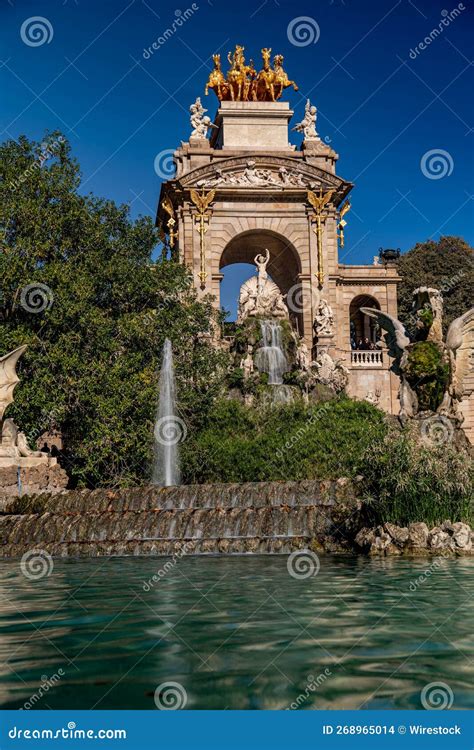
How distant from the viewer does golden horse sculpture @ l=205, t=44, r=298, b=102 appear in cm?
4581

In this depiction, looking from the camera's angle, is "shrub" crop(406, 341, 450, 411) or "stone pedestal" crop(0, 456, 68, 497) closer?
"shrub" crop(406, 341, 450, 411)

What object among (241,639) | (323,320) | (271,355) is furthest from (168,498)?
(323,320)

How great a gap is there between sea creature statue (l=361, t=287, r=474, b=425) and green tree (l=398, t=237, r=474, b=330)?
3218 cm

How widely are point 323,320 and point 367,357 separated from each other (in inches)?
149

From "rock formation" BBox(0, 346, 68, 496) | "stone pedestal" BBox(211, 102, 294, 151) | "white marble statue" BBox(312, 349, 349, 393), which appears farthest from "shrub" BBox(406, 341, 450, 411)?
"stone pedestal" BBox(211, 102, 294, 151)

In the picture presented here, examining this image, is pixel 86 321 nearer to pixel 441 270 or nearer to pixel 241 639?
pixel 241 639

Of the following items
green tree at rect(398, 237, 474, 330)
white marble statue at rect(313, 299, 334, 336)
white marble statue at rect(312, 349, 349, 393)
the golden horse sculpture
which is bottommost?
white marble statue at rect(312, 349, 349, 393)

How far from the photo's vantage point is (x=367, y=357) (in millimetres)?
41938

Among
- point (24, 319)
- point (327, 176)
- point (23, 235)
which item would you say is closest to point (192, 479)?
point (24, 319)

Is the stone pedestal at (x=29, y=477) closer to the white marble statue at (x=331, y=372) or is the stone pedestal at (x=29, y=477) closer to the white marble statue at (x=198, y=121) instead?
the white marble statue at (x=331, y=372)

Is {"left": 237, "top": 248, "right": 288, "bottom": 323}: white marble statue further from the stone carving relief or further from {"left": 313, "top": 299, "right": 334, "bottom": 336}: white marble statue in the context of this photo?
the stone carving relief

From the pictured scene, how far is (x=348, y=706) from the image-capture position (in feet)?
16.2

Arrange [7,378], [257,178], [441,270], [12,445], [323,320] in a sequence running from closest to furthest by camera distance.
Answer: [7,378] < [12,445] < [323,320] < [257,178] < [441,270]

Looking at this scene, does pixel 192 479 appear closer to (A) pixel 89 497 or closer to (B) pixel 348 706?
(A) pixel 89 497
